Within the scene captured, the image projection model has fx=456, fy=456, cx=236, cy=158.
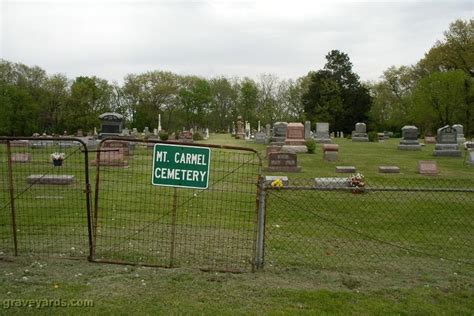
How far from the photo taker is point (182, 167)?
238 inches

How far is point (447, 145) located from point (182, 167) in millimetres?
24514

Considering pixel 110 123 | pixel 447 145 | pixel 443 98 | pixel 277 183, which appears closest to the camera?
pixel 277 183

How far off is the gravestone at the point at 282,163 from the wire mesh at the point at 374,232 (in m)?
5.26

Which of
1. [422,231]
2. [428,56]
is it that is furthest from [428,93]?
[422,231]

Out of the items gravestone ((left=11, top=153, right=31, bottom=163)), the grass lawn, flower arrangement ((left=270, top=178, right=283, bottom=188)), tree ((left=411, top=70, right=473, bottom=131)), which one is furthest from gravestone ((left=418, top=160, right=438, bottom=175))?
tree ((left=411, top=70, right=473, bottom=131))

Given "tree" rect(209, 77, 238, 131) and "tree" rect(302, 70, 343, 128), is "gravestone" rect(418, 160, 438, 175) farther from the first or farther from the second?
"tree" rect(209, 77, 238, 131)

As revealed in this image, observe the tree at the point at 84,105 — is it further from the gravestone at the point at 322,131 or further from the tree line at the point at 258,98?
the gravestone at the point at 322,131

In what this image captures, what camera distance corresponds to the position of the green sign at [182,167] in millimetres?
6027

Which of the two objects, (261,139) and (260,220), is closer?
(260,220)

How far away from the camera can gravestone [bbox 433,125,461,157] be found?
26.3 meters

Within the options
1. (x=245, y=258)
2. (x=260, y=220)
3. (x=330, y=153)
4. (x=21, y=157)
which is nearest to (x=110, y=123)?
(x=21, y=157)

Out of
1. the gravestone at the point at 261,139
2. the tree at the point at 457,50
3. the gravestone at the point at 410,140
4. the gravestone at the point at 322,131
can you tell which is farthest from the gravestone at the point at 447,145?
the tree at the point at 457,50

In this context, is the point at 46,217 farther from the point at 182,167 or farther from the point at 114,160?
the point at 114,160

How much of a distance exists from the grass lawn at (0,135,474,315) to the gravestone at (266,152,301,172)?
6.74m
